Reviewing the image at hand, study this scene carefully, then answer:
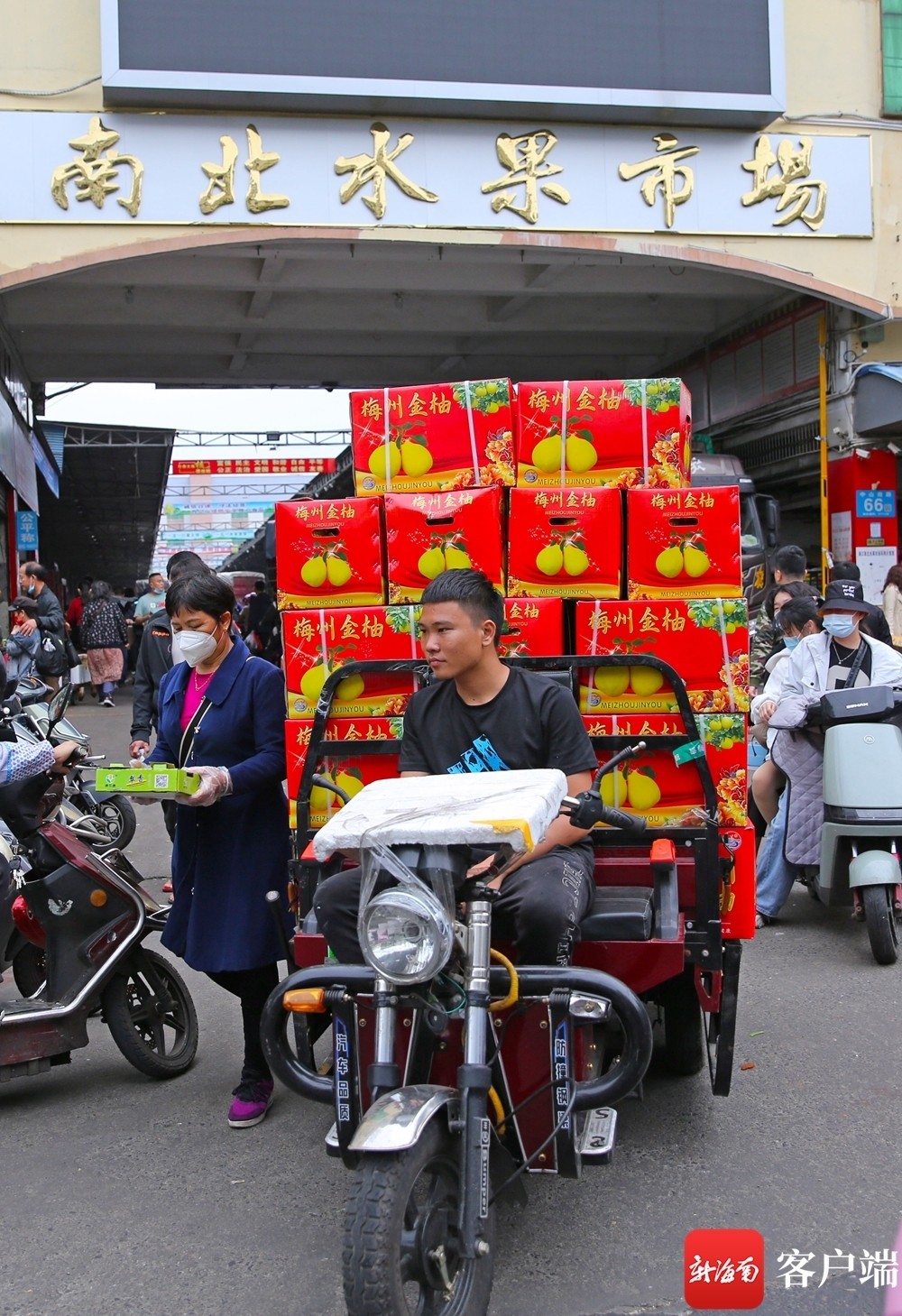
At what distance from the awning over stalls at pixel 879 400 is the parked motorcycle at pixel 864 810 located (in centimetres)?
836

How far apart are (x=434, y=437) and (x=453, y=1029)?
6.71 feet

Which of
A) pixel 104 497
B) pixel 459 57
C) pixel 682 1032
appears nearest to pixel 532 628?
pixel 682 1032

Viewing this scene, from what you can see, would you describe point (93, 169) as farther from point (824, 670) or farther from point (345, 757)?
point (345, 757)

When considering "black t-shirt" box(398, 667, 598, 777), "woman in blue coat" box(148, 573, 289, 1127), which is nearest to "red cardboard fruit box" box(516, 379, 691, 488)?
"black t-shirt" box(398, 667, 598, 777)

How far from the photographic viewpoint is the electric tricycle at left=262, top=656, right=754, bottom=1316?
2406 mm

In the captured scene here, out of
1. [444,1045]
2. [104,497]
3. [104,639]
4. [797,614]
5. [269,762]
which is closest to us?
[444,1045]

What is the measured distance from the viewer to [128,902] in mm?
4316

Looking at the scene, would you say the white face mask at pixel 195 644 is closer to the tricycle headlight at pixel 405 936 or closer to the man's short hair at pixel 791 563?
the tricycle headlight at pixel 405 936

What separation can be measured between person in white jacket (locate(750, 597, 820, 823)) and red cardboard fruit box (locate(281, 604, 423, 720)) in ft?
8.71

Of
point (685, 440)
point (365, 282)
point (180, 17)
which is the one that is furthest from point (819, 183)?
point (685, 440)

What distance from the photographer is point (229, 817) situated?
12.9 ft

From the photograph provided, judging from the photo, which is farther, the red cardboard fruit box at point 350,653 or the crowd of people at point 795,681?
the crowd of people at point 795,681

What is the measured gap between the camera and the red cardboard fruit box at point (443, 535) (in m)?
3.96

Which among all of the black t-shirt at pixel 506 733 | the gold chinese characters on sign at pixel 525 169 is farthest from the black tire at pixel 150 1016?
the gold chinese characters on sign at pixel 525 169
